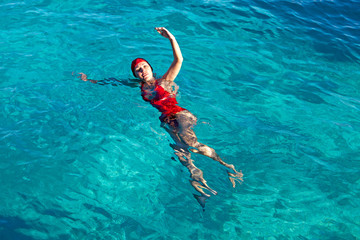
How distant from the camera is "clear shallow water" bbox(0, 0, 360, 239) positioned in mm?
4516

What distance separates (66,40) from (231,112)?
4.83 m

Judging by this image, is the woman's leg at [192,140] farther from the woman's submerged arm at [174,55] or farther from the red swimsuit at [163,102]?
the woman's submerged arm at [174,55]

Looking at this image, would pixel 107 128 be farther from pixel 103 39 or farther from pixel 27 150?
pixel 103 39

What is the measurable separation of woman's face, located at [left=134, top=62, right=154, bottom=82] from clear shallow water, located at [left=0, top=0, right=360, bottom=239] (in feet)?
1.89

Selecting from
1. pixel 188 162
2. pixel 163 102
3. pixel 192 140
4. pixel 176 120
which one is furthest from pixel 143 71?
pixel 188 162

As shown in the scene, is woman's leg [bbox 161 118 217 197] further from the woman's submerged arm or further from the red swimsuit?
the woman's submerged arm

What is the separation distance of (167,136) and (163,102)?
23.4 inches

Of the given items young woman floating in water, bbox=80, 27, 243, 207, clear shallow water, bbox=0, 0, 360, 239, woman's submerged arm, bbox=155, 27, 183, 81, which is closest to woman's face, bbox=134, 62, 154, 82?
young woman floating in water, bbox=80, 27, 243, 207

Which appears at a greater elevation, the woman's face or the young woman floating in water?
the woman's face

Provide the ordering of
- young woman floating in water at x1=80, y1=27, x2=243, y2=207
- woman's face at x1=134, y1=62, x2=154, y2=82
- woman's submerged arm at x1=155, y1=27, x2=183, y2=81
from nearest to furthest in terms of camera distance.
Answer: young woman floating in water at x1=80, y1=27, x2=243, y2=207 < woman's submerged arm at x1=155, y1=27, x2=183, y2=81 < woman's face at x1=134, y1=62, x2=154, y2=82

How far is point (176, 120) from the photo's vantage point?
17.5 ft

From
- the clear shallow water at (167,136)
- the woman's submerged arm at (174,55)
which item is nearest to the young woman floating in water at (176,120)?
the woman's submerged arm at (174,55)

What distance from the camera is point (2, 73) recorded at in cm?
703

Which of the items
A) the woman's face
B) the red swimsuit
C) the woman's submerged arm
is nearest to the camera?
the red swimsuit
